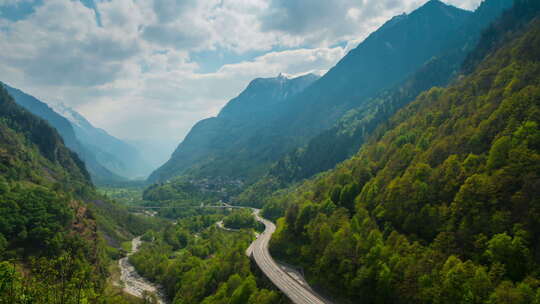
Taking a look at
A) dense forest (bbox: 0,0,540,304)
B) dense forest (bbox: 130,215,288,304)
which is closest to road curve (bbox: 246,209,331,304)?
dense forest (bbox: 130,215,288,304)

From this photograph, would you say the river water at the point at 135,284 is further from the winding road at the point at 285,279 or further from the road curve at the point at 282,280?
the winding road at the point at 285,279

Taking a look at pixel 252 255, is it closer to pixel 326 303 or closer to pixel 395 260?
Result: pixel 326 303

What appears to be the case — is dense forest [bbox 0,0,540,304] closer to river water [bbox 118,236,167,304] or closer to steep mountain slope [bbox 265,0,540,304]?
steep mountain slope [bbox 265,0,540,304]

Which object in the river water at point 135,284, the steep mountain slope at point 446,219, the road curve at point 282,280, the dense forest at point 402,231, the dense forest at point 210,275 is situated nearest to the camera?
the dense forest at point 402,231

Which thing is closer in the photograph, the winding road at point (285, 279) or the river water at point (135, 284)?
the winding road at point (285, 279)

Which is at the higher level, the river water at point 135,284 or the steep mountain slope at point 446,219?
the steep mountain slope at point 446,219

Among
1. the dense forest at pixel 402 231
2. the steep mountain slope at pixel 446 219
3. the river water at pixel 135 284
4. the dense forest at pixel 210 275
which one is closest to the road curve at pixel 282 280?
the dense forest at pixel 210 275
